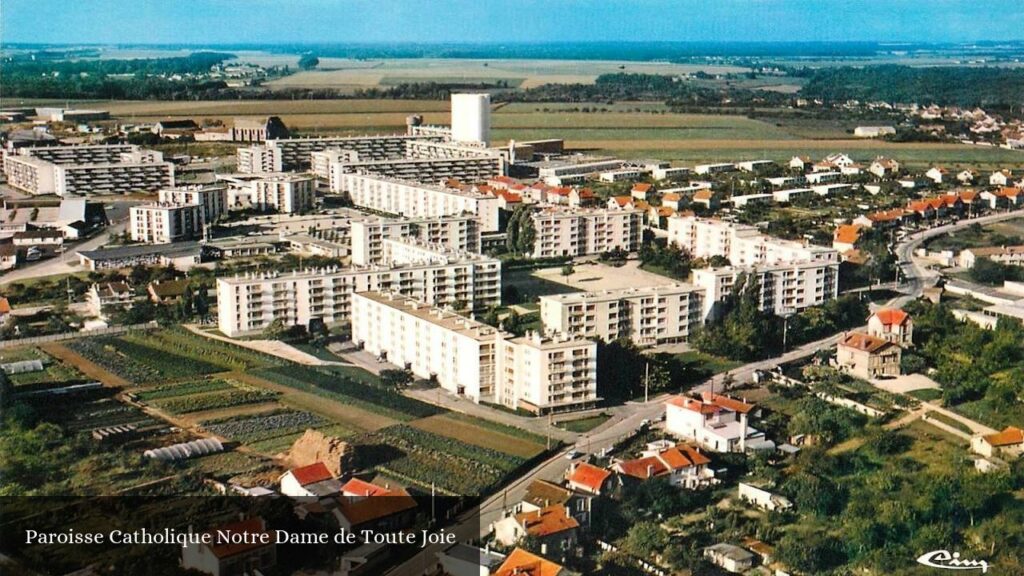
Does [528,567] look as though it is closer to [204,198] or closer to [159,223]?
[159,223]

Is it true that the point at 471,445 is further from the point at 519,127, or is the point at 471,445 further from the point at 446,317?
the point at 519,127

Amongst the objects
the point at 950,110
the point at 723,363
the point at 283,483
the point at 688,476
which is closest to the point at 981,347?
the point at 723,363

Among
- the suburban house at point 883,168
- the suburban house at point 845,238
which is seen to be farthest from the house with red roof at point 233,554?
the suburban house at point 883,168

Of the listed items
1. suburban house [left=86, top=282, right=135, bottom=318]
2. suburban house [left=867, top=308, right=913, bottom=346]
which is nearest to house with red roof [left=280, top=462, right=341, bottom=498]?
suburban house [left=86, top=282, right=135, bottom=318]

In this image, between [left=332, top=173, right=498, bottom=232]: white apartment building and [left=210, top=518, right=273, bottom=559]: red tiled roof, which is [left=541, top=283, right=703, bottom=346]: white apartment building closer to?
[left=210, top=518, right=273, bottom=559]: red tiled roof

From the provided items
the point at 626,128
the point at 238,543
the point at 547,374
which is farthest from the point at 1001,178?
the point at 238,543

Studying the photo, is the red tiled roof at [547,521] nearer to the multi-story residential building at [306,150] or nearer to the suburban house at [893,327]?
the suburban house at [893,327]
